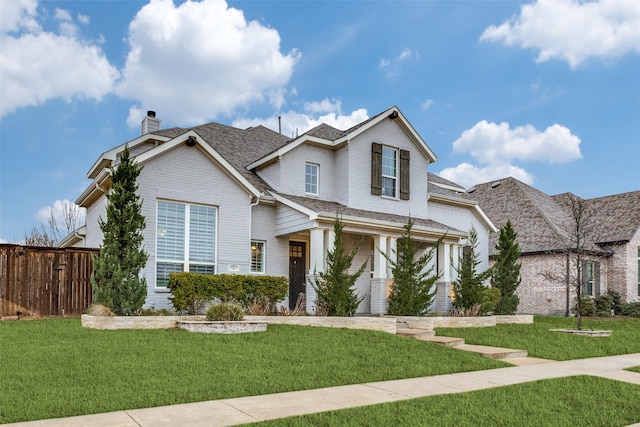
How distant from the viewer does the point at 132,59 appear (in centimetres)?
1741

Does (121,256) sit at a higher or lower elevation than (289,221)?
lower

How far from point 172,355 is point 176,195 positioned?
7236mm

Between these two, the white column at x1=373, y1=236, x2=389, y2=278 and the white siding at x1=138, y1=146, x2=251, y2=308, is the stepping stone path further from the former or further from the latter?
the white siding at x1=138, y1=146, x2=251, y2=308

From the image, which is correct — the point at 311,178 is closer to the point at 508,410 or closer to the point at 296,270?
the point at 296,270

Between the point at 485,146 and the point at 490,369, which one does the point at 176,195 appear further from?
the point at 485,146

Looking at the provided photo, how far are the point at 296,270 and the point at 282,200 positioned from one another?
2759mm

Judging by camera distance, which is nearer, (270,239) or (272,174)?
(270,239)

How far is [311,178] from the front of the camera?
18875 mm

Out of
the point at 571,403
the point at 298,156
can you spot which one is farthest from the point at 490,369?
the point at 298,156

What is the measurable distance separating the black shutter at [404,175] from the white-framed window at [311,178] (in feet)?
11.1

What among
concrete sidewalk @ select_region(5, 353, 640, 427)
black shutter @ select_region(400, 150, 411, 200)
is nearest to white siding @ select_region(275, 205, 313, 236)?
black shutter @ select_region(400, 150, 411, 200)

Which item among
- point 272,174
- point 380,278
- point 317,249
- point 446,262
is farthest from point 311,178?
point 446,262

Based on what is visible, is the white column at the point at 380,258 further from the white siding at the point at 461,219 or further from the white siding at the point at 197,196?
the white siding at the point at 461,219

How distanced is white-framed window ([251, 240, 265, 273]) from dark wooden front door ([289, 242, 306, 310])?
1.24 m
